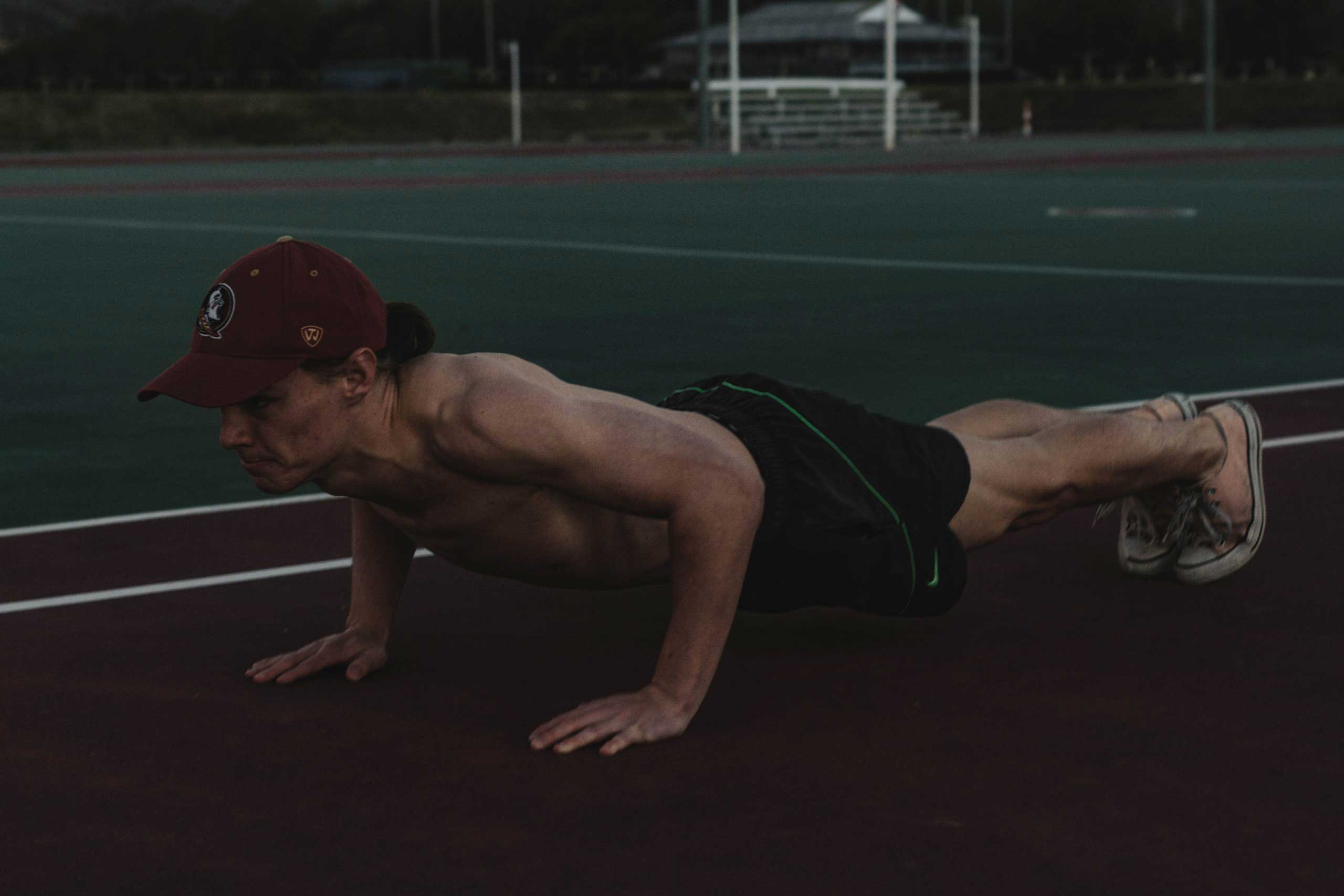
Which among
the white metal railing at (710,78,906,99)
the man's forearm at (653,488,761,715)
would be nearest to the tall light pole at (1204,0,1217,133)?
the white metal railing at (710,78,906,99)

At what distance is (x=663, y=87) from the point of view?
68500mm

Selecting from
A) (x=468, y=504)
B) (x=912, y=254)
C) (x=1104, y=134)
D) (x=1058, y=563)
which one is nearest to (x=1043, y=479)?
(x=1058, y=563)

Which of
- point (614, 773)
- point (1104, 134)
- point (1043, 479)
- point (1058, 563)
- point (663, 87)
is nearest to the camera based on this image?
point (614, 773)

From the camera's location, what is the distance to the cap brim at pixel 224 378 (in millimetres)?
3402

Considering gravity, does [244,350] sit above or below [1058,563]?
above

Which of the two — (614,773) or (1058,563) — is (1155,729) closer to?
(614,773)

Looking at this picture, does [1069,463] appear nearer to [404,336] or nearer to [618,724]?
[618,724]

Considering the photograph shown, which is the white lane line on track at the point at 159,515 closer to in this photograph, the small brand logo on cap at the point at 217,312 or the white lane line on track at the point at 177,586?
the white lane line on track at the point at 177,586

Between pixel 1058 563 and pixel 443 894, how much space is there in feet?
8.18

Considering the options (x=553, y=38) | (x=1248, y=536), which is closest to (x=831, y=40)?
(x=553, y=38)

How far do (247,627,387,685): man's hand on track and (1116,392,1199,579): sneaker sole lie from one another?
5.91 feet

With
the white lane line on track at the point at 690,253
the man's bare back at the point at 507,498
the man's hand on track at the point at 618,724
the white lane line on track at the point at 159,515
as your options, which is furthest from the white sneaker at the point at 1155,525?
the white lane line on track at the point at 690,253

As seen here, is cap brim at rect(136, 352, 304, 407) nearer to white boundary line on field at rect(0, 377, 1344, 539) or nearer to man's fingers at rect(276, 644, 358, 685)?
man's fingers at rect(276, 644, 358, 685)

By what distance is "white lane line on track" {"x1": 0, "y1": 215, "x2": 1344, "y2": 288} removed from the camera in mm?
12812
